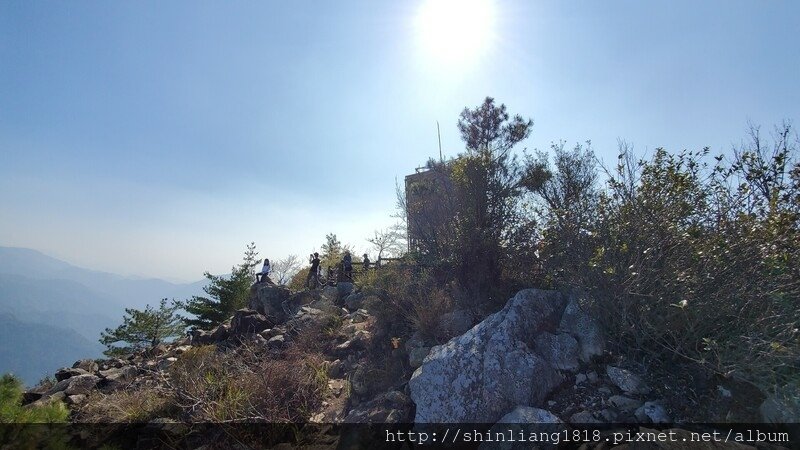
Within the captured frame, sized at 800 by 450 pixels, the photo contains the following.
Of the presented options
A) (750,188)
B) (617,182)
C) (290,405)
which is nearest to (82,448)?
(290,405)

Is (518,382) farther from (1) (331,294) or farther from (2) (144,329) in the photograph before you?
(2) (144,329)

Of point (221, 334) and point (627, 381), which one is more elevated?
point (627, 381)

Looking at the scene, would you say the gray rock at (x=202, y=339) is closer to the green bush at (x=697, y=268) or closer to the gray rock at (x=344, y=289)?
the gray rock at (x=344, y=289)

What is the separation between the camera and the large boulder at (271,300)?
1410 cm

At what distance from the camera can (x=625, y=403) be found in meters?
4.43

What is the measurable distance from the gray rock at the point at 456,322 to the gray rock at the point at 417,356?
1.97ft

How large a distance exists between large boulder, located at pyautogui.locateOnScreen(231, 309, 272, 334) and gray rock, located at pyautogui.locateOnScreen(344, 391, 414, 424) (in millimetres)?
6820

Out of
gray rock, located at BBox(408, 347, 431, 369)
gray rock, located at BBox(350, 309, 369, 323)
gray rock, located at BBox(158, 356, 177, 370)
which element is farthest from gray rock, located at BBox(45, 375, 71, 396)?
gray rock, located at BBox(408, 347, 431, 369)

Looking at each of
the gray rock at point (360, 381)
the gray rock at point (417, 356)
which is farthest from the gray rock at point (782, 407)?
the gray rock at point (360, 381)

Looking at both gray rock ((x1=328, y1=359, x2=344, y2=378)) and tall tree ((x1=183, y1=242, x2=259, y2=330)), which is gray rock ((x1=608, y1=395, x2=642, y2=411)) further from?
tall tree ((x1=183, y1=242, x2=259, y2=330))

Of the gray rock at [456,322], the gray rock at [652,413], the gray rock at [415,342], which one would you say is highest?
the gray rock at [456,322]

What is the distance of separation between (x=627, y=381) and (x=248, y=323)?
34.8 ft

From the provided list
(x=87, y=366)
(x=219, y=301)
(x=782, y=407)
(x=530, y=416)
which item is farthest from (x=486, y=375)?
(x=219, y=301)

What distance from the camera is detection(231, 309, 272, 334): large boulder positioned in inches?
458
